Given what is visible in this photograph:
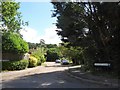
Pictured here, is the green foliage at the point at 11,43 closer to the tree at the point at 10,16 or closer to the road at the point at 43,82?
the tree at the point at 10,16

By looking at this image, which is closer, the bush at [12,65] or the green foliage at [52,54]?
the bush at [12,65]

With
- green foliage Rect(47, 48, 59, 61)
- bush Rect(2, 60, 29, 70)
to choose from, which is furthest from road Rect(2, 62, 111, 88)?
green foliage Rect(47, 48, 59, 61)

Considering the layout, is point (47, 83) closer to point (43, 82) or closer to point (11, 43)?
point (43, 82)

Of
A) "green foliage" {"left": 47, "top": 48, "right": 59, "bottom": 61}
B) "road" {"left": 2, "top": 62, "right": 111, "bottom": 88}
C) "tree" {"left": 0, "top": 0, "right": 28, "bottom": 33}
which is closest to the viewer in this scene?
"road" {"left": 2, "top": 62, "right": 111, "bottom": 88}

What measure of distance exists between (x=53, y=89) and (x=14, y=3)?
63.3 feet

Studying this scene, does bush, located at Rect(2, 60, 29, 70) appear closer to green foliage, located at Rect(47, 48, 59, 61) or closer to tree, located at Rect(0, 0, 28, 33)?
tree, located at Rect(0, 0, 28, 33)

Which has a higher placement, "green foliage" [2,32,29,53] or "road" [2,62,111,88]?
"green foliage" [2,32,29,53]

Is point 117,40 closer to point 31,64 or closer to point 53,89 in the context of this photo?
point 53,89

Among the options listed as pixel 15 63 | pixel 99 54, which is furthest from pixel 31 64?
pixel 99 54

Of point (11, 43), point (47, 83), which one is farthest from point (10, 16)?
point (47, 83)

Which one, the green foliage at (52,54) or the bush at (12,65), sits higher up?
the green foliage at (52,54)

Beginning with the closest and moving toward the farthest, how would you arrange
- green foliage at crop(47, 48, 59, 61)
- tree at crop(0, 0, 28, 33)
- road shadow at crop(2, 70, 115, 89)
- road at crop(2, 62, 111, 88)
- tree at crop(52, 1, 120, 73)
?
road shadow at crop(2, 70, 115, 89)
road at crop(2, 62, 111, 88)
tree at crop(52, 1, 120, 73)
tree at crop(0, 0, 28, 33)
green foliage at crop(47, 48, 59, 61)

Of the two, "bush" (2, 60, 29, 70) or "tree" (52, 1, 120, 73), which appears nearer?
"tree" (52, 1, 120, 73)

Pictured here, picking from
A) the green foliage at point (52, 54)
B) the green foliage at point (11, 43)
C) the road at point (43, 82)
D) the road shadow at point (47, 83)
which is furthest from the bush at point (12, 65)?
the green foliage at point (52, 54)
